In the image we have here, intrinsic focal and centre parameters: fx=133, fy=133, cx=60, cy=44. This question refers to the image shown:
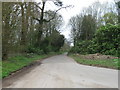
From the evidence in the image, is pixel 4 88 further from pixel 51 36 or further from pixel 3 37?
pixel 51 36

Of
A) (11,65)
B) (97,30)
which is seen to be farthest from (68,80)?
(97,30)

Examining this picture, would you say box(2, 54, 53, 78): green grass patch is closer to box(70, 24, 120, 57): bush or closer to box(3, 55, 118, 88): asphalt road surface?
box(3, 55, 118, 88): asphalt road surface

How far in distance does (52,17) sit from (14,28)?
643 inches

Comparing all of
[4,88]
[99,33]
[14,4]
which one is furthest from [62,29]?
[4,88]

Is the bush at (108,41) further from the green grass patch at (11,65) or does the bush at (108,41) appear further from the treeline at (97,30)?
the green grass patch at (11,65)

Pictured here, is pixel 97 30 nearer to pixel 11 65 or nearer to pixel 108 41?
pixel 108 41

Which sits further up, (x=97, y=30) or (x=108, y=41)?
(x=97, y=30)

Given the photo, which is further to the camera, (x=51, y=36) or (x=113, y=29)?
(x=51, y=36)

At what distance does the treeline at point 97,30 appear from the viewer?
17.8m

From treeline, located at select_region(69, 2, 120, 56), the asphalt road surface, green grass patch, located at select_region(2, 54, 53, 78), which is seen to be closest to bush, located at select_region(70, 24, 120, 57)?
treeline, located at select_region(69, 2, 120, 56)

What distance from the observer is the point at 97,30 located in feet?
68.6

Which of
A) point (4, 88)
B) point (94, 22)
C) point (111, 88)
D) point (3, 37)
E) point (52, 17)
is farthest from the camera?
point (94, 22)

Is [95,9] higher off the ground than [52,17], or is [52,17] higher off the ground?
[95,9]

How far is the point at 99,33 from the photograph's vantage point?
1997 cm
